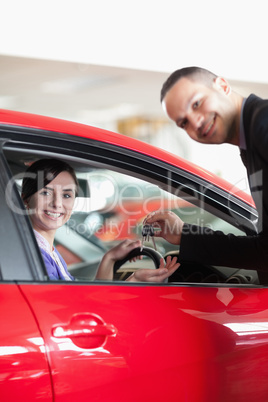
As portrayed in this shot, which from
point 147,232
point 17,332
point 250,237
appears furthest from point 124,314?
point 147,232

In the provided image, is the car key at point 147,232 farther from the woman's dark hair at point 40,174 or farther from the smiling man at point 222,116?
the smiling man at point 222,116

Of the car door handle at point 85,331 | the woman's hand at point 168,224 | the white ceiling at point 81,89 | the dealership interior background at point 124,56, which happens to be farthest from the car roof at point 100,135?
the white ceiling at point 81,89

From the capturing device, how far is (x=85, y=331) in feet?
4.72

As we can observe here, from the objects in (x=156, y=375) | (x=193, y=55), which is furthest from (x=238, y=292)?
(x=193, y=55)

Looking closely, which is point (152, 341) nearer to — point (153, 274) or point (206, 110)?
point (153, 274)

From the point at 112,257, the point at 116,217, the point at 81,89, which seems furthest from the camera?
the point at 81,89

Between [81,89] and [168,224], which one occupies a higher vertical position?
[81,89]

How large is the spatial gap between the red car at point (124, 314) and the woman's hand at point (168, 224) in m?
0.06

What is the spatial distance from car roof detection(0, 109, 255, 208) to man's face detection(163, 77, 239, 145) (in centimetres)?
32

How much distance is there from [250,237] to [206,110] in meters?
0.48

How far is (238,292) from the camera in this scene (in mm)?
1767

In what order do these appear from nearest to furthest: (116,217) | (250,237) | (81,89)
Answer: (250,237)
(116,217)
(81,89)

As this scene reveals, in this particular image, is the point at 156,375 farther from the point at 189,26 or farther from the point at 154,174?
the point at 189,26

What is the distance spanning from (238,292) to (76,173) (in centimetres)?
77
